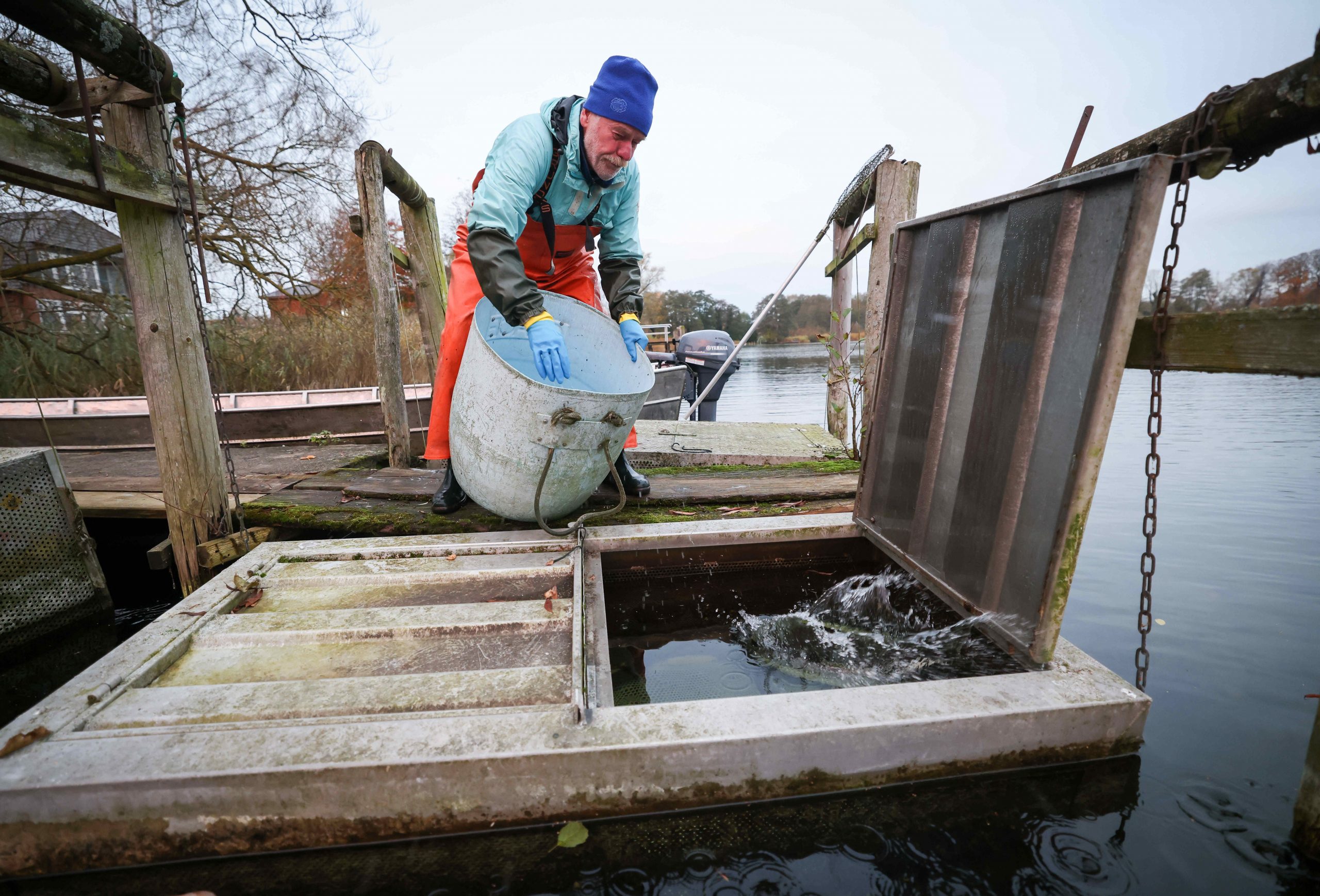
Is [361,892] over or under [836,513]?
under

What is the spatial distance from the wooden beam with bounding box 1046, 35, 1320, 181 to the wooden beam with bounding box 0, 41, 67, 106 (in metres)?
3.80

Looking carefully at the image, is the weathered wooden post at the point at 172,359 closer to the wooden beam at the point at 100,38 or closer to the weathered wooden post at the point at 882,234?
the wooden beam at the point at 100,38

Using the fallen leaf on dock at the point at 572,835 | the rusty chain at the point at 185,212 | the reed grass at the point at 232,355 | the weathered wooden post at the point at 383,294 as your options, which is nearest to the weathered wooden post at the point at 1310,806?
the fallen leaf on dock at the point at 572,835

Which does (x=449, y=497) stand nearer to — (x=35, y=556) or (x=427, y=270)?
(x=35, y=556)

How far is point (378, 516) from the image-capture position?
326cm

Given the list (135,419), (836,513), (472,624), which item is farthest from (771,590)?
(135,419)

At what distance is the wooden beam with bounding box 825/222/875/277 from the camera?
15.5ft

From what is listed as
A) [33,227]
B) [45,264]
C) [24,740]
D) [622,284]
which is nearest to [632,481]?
[622,284]

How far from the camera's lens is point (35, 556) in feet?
10.4

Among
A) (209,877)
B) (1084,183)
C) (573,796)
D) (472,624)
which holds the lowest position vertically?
(209,877)

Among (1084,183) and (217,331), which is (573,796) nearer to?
(1084,183)

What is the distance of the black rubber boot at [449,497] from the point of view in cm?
331

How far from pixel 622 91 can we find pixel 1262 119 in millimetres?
2163

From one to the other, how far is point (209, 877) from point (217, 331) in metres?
12.0
